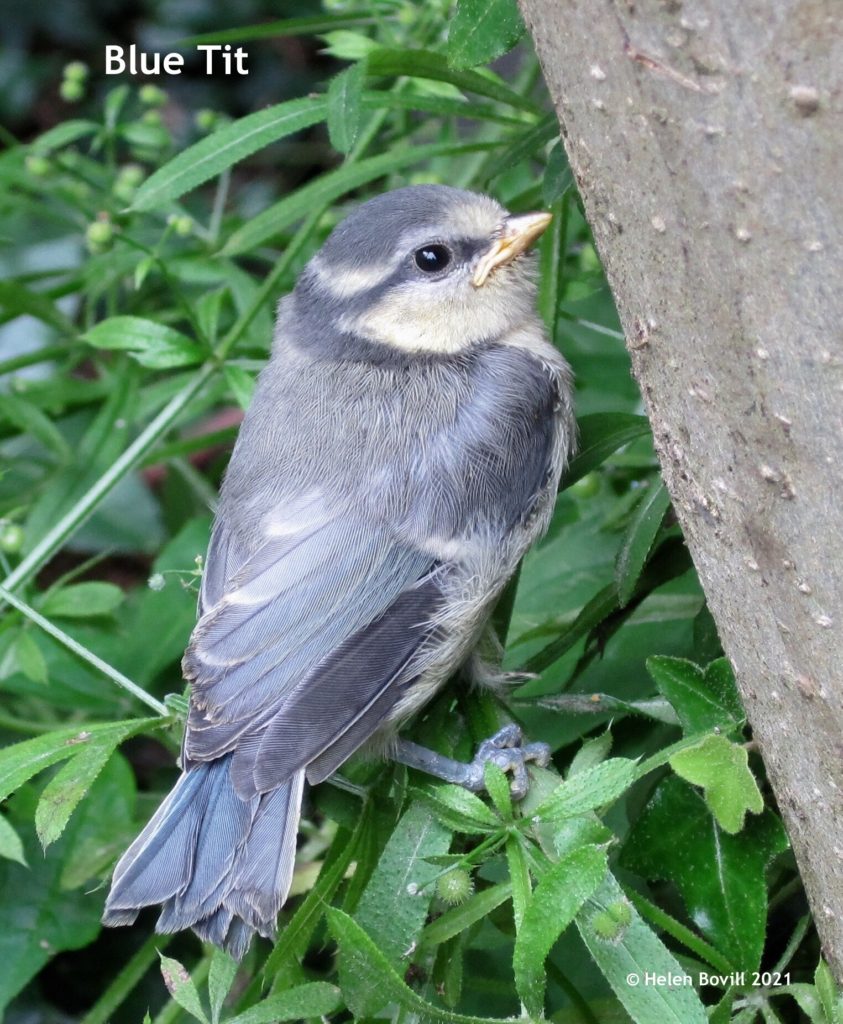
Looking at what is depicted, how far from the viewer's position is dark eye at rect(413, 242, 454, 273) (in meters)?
1.95

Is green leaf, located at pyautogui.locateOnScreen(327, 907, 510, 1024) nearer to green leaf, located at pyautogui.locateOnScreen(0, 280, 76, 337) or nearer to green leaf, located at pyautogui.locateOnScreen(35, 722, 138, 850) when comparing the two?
green leaf, located at pyautogui.locateOnScreen(35, 722, 138, 850)

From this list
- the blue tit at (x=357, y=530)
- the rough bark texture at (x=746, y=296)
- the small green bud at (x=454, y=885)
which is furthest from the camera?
the blue tit at (x=357, y=530)

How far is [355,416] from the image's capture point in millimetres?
1778

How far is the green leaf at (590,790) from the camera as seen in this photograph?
1297 mm

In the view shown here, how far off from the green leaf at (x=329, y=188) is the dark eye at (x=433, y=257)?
0.19 metres

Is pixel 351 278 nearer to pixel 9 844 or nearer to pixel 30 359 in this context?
pixel 30 359

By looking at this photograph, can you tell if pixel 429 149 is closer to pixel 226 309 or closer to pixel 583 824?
pixel 226 309

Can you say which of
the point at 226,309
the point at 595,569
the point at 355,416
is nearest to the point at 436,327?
the point at 355,416

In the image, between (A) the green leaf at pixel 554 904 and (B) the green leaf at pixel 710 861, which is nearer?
(A) the green leaf at pixel 554 904

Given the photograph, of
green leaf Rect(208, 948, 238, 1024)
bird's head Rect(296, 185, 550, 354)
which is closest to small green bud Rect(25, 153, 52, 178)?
bird's head Rect(296, 185, 550, 354)

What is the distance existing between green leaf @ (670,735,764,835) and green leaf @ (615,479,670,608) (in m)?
0.31

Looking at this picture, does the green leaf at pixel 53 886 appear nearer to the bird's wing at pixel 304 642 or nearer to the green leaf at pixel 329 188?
the bird's wing at pixel 304 642

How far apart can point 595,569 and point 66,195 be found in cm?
123

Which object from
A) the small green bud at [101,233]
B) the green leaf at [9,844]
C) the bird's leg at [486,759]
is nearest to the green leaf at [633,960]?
the bird's leg at [486,759]
